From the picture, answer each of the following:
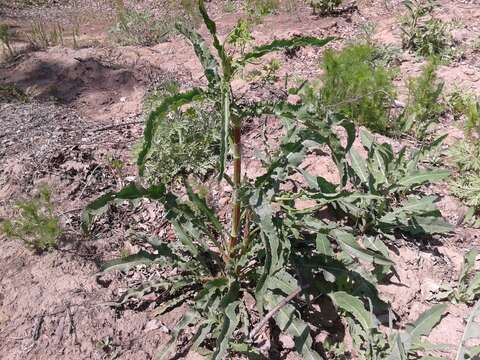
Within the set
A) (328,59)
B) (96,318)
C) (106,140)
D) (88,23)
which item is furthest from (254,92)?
(88,23)

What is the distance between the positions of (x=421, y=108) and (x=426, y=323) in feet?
7.09

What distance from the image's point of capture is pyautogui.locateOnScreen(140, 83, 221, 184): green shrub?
11.2 ft

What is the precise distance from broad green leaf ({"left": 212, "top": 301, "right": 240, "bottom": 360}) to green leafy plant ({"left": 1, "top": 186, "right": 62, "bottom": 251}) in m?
1.37

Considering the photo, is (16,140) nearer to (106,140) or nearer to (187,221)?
(106,140)

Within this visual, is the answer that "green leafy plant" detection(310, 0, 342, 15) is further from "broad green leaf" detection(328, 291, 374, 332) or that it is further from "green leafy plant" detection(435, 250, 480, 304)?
"broad green leaf" detection(328, 291, 374, 332)

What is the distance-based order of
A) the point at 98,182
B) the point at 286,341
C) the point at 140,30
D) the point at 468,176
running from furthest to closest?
the point at 140,30 < the point at 98,182 < the point at 468,176 < the point at 286,341

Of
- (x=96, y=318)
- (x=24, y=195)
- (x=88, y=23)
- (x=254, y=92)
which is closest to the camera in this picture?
(x=96, y=318)

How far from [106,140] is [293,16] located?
14.3 ft

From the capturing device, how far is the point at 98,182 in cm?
343

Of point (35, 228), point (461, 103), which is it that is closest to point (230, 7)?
point (461, 103)

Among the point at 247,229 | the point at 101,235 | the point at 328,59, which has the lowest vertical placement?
the point at 101,235

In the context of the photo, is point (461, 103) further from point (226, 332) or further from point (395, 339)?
point (226, 332)

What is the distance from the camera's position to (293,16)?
692 cm

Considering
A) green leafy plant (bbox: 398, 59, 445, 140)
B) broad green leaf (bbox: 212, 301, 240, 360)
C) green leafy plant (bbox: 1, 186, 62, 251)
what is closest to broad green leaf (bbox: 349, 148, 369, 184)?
green leafy plant (bbox: 398, 59, 445, 140)
